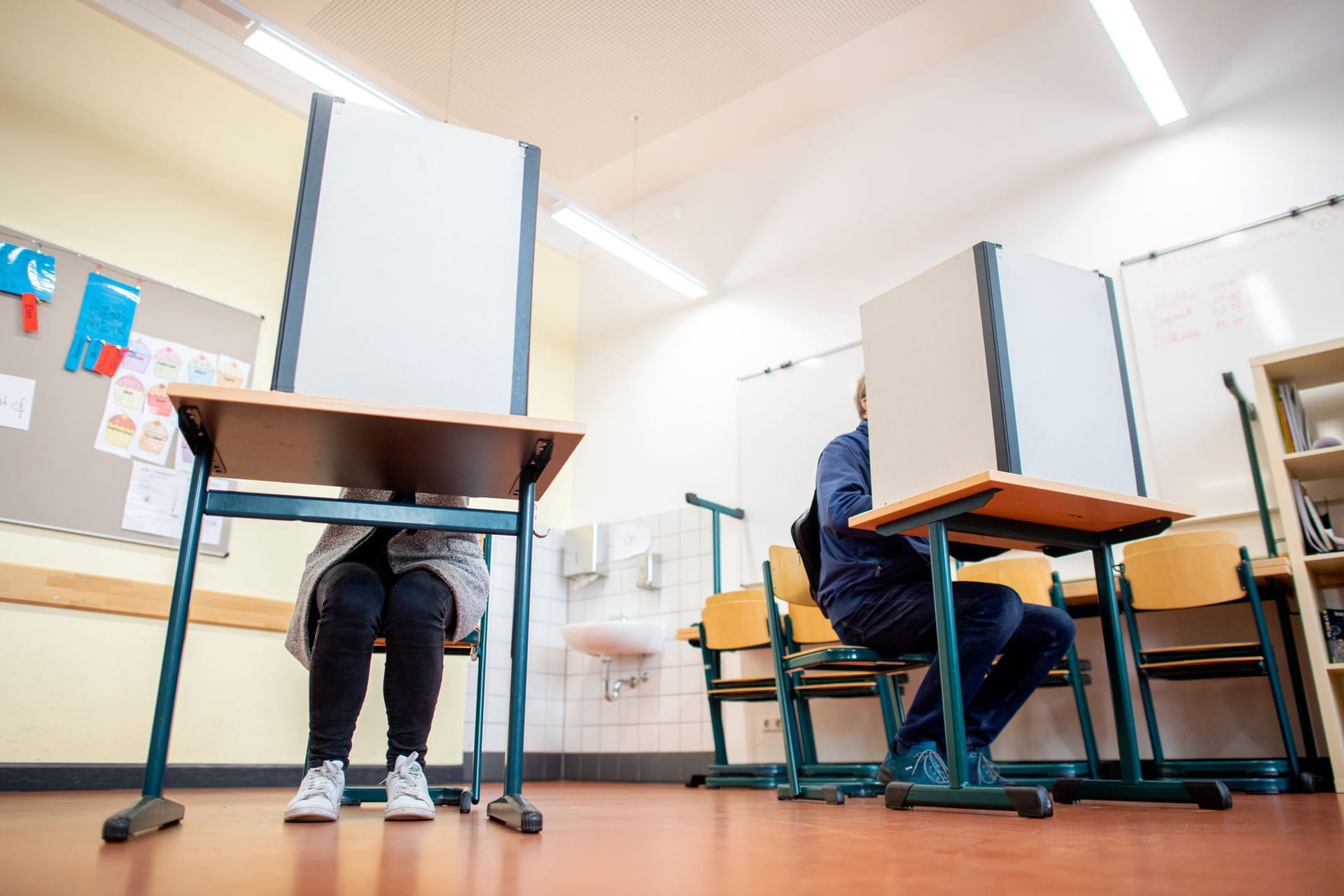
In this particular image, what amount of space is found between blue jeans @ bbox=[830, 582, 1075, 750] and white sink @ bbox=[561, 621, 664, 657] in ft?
8.78

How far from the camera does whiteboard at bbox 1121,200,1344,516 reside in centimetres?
341

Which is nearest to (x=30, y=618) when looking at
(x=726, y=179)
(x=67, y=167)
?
(x=67, y=167)

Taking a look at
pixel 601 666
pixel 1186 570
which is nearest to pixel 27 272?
pixel 601 666

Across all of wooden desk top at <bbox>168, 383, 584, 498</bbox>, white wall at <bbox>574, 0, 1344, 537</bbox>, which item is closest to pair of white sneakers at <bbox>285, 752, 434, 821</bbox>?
wooden desk top at <bbox>168, 383, 584, 498</bbox>

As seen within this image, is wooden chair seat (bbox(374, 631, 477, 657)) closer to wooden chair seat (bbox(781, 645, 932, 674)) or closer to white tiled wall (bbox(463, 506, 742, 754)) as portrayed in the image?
wooden chair seat (bbox(781, 645, 932, 674))

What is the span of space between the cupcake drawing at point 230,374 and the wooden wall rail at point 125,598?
903mm

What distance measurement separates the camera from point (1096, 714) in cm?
352

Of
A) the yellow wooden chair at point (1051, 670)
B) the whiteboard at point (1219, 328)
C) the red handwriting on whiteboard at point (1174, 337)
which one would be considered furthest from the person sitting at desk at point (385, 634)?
the red handwriting on whiteboard at point (1174, 337)

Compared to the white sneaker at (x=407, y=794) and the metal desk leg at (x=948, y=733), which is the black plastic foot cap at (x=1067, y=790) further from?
the white sneaker at (x=407, y=794)

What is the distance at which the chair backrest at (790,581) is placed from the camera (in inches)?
110

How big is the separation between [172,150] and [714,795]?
3556 mm

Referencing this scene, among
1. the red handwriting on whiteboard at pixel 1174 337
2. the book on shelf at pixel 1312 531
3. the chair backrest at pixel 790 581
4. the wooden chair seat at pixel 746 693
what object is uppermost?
the red handwriting on whiteboard at pixel 1174 337

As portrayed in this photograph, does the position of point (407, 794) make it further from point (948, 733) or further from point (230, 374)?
point (230, 374)

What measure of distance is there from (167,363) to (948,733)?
3.40 m
